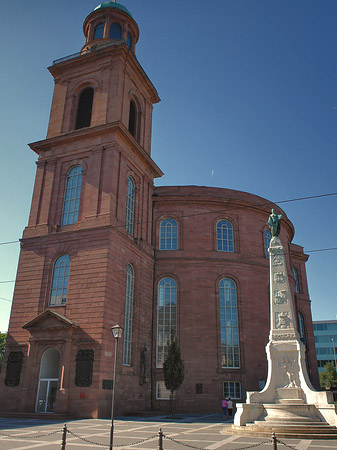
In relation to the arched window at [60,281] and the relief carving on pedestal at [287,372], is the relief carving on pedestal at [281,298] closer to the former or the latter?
the relief carving on pedestal at [287,372]

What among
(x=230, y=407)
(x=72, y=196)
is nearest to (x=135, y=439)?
(x=230, y=407)

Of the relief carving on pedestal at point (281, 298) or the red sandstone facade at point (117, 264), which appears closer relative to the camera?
the relief carving on pedestal at point (281, 298)

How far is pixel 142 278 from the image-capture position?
28938mm

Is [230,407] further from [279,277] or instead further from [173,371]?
[279,277]

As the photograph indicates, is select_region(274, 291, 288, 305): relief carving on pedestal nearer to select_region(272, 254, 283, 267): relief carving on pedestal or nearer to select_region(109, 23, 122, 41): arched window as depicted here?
select_region(272, 254, 283, 267): relief carving on pedestal

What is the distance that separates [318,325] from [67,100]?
293 ft

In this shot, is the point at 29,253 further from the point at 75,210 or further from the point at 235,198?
the point at 235,198

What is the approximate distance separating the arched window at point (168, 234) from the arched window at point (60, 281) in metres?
8.21

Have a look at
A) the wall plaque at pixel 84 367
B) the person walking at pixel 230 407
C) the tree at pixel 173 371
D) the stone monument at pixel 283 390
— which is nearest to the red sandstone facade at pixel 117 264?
the wall plaque at pixel 84 367

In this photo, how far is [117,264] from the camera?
25.7 metres

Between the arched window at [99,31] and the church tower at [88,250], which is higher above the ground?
the arched window at [99,31]

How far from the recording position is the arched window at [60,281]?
25.6 metres

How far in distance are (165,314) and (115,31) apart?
2453cm

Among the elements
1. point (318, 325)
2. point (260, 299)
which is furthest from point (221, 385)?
point (318, 325)
